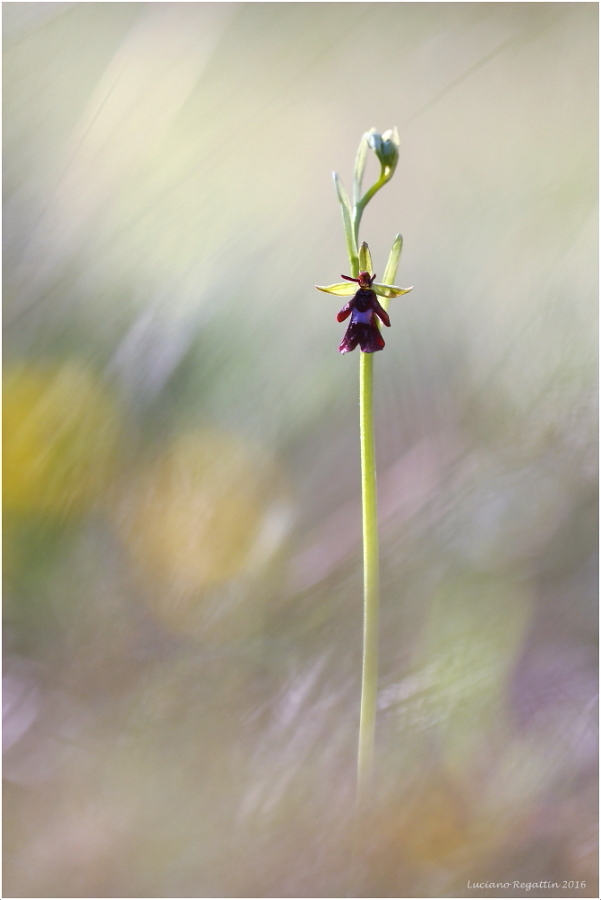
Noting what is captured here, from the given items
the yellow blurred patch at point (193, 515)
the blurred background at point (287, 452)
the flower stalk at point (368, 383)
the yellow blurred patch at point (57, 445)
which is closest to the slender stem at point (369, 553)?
the flower stalk at point (368, 383)

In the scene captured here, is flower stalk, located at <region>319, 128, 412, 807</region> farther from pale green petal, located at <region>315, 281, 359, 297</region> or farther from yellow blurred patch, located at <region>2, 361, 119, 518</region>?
yellow blurred patch, located at <region>2, 361, 119, 518</region>

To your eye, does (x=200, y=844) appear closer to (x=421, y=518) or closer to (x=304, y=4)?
(x=421, y=518)

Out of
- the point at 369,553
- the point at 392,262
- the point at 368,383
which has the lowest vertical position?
the point at 369,553

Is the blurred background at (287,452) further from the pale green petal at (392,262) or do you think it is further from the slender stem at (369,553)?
the pale green petal at (392,262)

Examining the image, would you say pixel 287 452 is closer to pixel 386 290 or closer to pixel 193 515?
pixel 193 515

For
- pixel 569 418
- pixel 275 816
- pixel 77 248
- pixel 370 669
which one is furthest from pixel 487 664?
pixel 77 248

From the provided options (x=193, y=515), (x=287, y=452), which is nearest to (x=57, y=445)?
(x=193, y=515)
